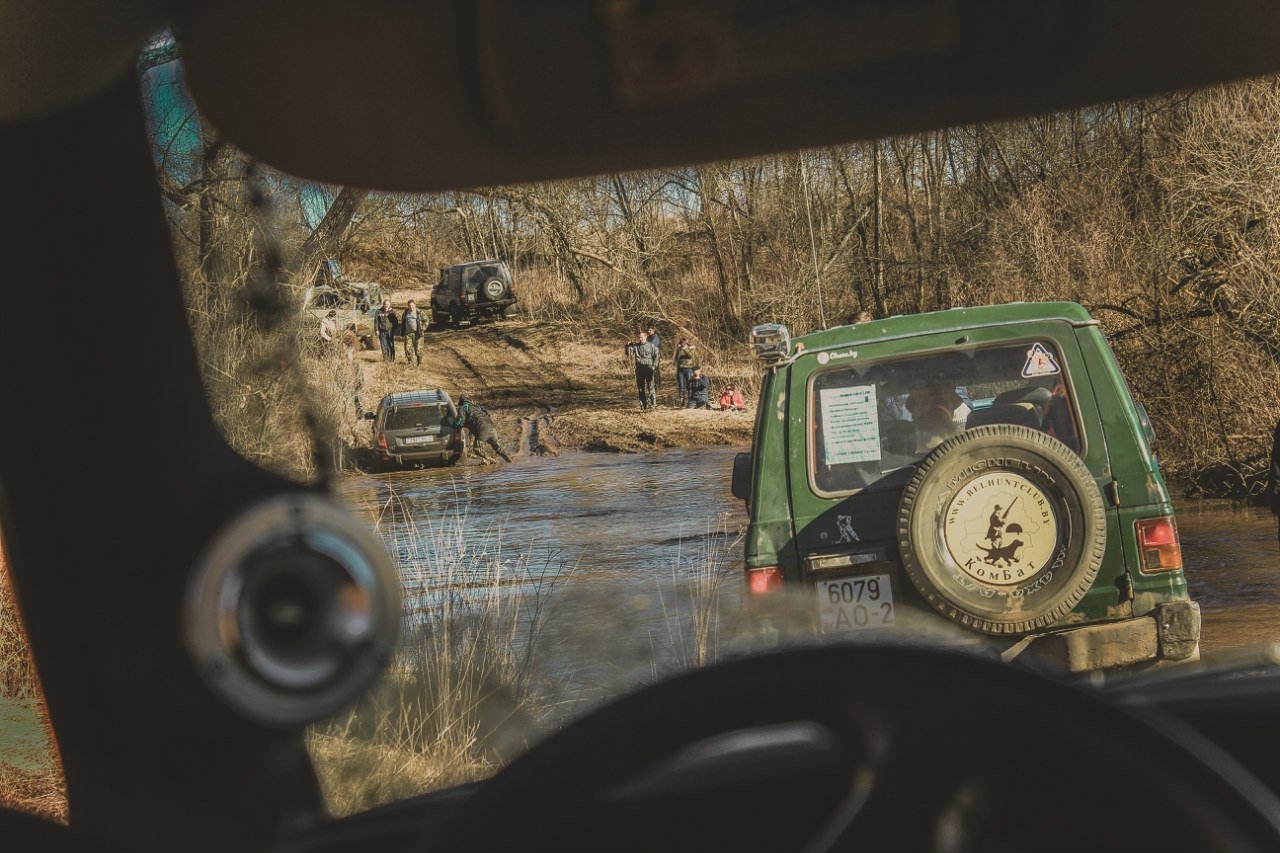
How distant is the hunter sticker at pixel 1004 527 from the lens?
4000 millimetres

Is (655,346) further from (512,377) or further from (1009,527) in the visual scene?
(1009,527)

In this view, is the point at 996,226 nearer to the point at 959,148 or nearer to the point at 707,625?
the point at 959,148

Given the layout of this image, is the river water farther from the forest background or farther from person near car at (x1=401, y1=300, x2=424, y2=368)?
person near car at (x1=401, y1=300, x2=424, y2=368)

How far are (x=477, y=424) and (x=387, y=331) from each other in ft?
9.43

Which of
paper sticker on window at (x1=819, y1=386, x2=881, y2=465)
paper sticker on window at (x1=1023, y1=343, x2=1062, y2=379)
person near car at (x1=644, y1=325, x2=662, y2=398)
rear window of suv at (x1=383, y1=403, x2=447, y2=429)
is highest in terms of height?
person near car at (x1=644, y1=325, x2=662, y2=398)

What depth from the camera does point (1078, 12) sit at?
169 centimetres

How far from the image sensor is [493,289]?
53.7 ft

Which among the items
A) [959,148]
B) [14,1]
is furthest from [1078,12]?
[959,148]

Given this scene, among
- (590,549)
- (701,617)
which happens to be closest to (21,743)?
(701,617)

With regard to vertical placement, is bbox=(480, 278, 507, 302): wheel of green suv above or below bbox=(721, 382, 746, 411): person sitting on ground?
above

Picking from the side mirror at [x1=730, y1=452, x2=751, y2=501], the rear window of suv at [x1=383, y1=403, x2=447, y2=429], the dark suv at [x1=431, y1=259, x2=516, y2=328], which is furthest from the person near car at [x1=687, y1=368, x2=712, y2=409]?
the side mirror at [x1=730, y1=452, x2=751, y2=501]

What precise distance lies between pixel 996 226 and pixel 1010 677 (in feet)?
44.0

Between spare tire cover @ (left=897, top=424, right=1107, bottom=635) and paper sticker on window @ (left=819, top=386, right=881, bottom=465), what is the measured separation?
2.30 feet

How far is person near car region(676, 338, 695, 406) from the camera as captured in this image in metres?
16.0
